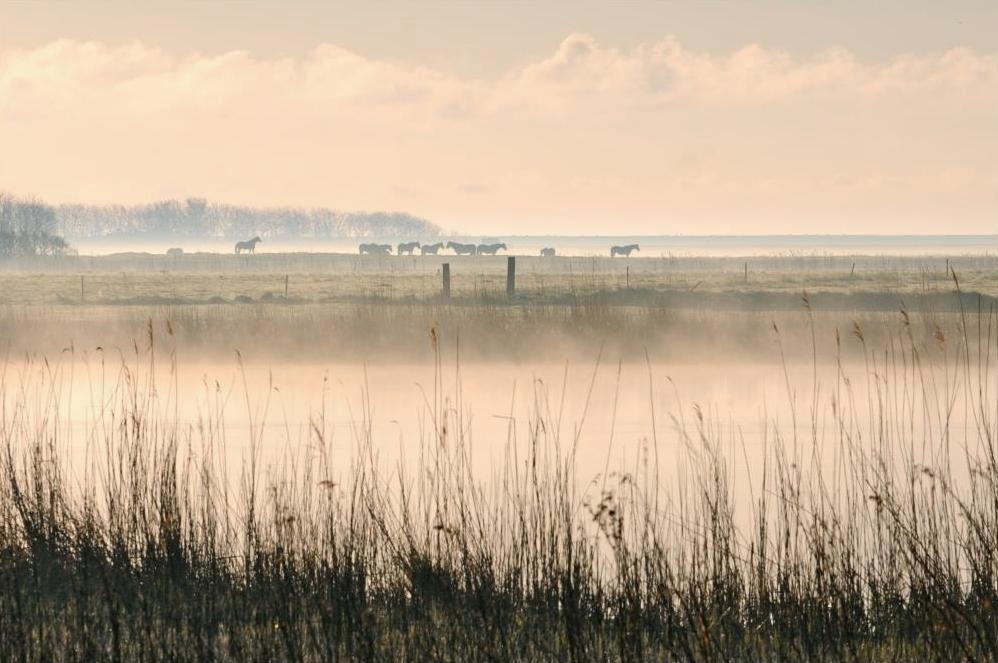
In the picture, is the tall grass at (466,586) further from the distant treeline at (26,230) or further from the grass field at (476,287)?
the distant treeline at (26,230)

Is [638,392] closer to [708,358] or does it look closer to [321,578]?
[708,358]

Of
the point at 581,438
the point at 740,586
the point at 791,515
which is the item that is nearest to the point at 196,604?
the point at 740,586

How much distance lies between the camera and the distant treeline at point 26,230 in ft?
246

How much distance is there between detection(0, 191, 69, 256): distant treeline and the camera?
74938 millimetres

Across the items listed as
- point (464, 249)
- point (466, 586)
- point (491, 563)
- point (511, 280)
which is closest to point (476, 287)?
point (511, 280)

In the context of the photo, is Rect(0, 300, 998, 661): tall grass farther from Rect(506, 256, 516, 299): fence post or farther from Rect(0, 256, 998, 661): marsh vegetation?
Rect(506, 256, 516, 299): fence post

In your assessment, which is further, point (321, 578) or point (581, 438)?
point (581, 438)

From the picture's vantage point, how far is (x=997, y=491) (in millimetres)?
6645

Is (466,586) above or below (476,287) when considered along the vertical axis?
below

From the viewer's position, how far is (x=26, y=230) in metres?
81.1

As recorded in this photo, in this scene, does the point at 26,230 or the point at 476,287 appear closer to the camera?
the point at 476,287

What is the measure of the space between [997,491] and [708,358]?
13.5m

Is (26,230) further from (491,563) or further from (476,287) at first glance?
(491,563)

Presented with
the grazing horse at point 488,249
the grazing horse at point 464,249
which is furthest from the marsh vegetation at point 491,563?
the grazing horse at point 464,249
